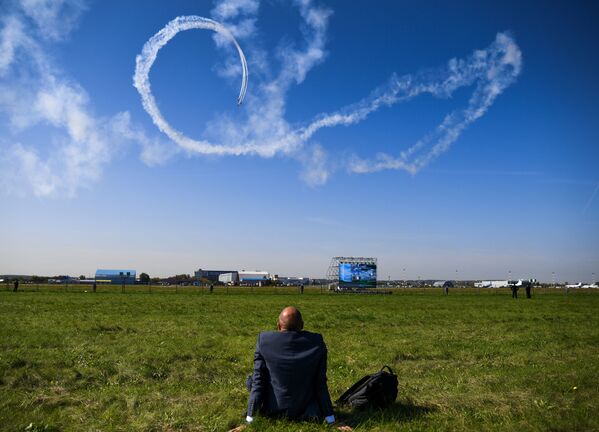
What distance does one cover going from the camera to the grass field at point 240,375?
21.5 ft

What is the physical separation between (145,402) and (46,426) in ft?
5.27

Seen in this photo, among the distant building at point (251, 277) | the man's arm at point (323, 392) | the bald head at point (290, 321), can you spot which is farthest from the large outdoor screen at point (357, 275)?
the bald head at point (290, 321)

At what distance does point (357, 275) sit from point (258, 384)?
85.2 meters

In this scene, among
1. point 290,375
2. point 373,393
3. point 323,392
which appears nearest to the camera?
point 290,375

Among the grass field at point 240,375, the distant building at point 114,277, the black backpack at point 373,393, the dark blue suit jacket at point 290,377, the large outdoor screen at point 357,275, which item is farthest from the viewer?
the distant building at point 114,277

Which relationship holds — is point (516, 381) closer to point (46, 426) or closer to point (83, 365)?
point (46, 426)

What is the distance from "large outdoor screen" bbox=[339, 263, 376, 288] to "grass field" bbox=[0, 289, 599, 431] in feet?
235

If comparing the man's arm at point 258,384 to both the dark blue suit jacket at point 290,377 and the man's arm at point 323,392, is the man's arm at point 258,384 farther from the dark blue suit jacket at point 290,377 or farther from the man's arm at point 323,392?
the man's arm at point 323,392

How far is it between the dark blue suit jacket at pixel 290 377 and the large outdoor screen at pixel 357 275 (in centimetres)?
8408

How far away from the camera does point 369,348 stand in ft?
43.2

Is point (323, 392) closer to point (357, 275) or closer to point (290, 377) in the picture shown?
point (290, 377)

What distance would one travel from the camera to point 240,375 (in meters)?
9.80

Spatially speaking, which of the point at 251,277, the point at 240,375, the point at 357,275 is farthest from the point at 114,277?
the point at 240,375

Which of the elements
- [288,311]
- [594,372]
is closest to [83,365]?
[288,311]
